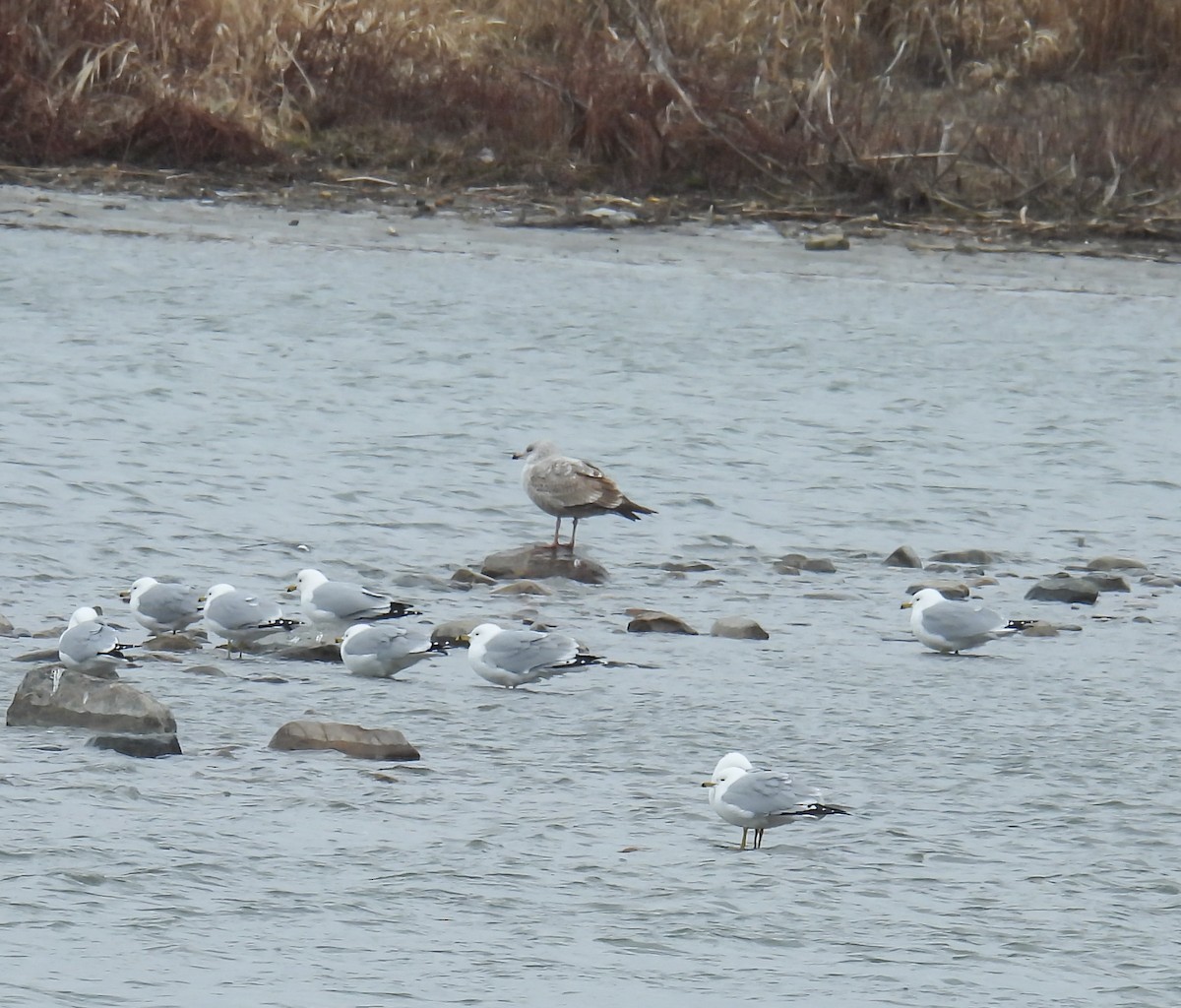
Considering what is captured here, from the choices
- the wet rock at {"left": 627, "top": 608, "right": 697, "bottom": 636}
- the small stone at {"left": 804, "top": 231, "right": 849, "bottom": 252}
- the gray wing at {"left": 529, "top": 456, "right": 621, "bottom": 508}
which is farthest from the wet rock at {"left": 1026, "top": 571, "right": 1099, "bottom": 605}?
the small stone at {"left": 804, "top": 231, "right": 849, "bottom": 252}

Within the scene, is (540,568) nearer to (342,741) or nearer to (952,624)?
(952,624)

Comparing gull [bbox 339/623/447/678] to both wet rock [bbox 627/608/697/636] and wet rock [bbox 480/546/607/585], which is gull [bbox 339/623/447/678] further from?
wet rock [bbox 480/546/607/585]

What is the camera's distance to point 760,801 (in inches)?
206

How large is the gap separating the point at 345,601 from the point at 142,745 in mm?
1506

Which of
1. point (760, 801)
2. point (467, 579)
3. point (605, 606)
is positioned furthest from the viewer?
point (467, 579)

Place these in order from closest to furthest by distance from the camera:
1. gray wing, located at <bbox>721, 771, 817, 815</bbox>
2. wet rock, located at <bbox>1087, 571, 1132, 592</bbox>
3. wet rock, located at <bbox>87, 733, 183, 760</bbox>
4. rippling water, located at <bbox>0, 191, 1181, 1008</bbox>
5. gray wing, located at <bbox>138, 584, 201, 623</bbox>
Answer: rippling water, located at <bbox>0, 191, 1181, 1008</bbox>
gray wing, located at <bbox>721, 771, 817, 815</bbox>
wet rock, located at <bbox>87, 733, 183, 760</bbox>
gray wing, located at <bbox>138, 584, 201, 623</bbox>
wet rock, located at <bbox>1087, 571, 1132, 592</bbox>

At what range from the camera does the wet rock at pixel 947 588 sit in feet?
27.9

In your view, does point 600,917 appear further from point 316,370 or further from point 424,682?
point 316,370

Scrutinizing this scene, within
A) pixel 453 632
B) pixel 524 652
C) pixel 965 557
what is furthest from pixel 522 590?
pixel 965 557

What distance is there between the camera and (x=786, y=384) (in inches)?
507

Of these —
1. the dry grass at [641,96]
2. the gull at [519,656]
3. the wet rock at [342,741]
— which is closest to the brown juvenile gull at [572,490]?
the gull at [519,656]

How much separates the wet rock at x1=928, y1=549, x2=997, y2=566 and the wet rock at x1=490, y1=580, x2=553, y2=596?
1.83 m

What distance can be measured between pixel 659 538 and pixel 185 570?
7.13 feet

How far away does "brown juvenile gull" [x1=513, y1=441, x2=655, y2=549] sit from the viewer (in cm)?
895
